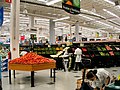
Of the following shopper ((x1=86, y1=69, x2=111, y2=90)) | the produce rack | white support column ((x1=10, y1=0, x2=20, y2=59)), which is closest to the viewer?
shopper ((x1=86, y1=69, x2=111, y2=90))

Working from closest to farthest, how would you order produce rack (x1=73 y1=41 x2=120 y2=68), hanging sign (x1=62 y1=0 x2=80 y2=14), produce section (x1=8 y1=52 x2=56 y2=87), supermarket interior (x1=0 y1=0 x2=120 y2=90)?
supermarket interior (x1=0 y1=0 x2=120 y2=90) → produce section (x1=8 y1=52 x2=56 y2=87) → hanging sign (x1=62 y1=0 x2=80 y2=14) → produce rack (x1=73 y1=41 x2=120 y2=68)

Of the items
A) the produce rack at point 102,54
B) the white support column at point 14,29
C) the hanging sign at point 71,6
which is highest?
the hanging sign at point 71,6

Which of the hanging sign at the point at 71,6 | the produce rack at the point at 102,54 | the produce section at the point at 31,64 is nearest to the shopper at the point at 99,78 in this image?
the produce section at the point at 31,64

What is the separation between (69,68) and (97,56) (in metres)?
2.29

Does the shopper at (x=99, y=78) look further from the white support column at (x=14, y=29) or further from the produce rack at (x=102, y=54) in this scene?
the produce rack at (x=102, y=54)

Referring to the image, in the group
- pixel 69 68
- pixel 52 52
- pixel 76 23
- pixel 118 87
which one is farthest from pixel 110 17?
pixel 118 87

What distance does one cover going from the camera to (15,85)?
6266 mm

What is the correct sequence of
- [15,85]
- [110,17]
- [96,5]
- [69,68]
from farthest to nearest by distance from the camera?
[110,17]
[96,5]
[69,68]
[15,85]

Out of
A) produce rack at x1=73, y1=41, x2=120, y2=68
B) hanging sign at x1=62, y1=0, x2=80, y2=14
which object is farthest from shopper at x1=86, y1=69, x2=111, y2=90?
produce rack at x1=73, y1=41, x2=120, y2=68

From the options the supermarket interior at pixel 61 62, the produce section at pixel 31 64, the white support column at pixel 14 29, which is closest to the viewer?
the supermarket interior at pixel 61 62

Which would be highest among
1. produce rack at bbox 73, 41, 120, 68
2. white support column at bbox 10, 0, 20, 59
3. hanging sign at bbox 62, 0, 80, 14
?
hanging sign at bbox 62, 0, 80, 14

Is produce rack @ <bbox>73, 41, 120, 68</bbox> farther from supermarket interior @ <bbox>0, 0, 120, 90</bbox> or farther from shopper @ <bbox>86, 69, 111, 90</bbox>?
shopper @ <bbox>86, 69, 111, 90</bbox>

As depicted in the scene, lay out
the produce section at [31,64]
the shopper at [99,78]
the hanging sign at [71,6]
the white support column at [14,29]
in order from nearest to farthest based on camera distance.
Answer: the shopper at [99,78] < the produce section at [31,64] < the hanging sign at [71,6] < the white support column at [14,29]

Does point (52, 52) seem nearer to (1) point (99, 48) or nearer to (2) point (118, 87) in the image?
(1) point (99, 48)
